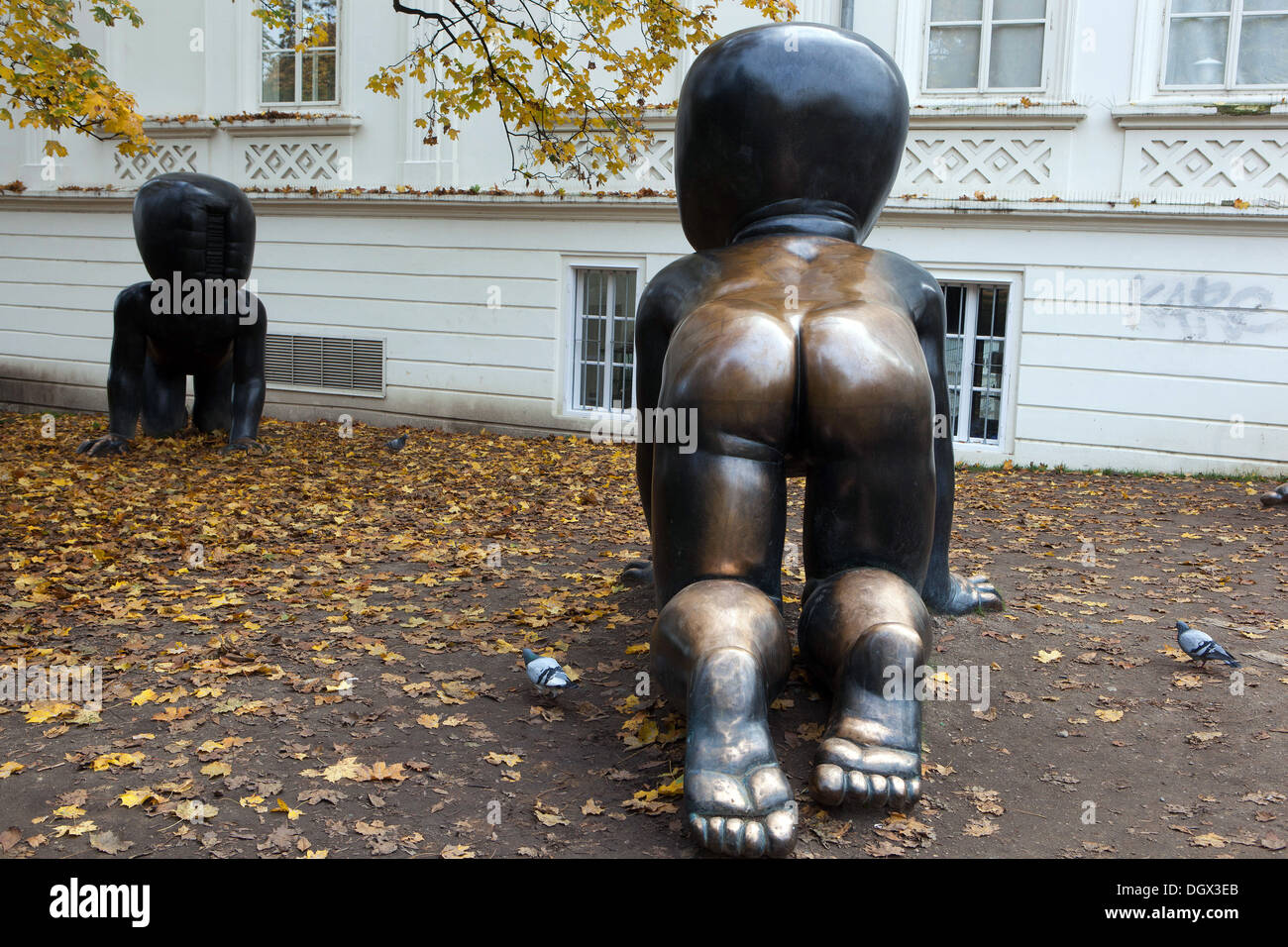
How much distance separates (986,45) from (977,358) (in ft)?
10.6

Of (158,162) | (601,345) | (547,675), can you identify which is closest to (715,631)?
(547,675)

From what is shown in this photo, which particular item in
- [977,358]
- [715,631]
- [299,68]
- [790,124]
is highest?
[299,68]

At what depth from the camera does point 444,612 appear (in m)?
4.90

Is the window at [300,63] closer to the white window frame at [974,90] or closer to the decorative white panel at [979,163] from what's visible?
the white window frame at [974,90]

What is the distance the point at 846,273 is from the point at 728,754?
5.29 feet

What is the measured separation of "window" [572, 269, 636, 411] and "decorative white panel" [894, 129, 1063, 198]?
353 centimetres

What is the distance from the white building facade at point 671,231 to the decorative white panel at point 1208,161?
0.07 ft

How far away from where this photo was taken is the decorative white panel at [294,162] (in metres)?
13.3

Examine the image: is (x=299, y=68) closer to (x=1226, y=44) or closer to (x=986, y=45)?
(x=986, y=45)

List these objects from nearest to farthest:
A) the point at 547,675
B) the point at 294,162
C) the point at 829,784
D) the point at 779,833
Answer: the point at 779,833
the point at 829,784
the point at 547,675
the point at 294,162

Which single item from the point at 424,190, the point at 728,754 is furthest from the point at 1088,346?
the point at 728,754

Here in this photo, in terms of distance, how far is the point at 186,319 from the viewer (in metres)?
8.62

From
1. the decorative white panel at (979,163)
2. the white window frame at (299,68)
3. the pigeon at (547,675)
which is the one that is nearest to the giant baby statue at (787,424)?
the pigeon at (547,675)
